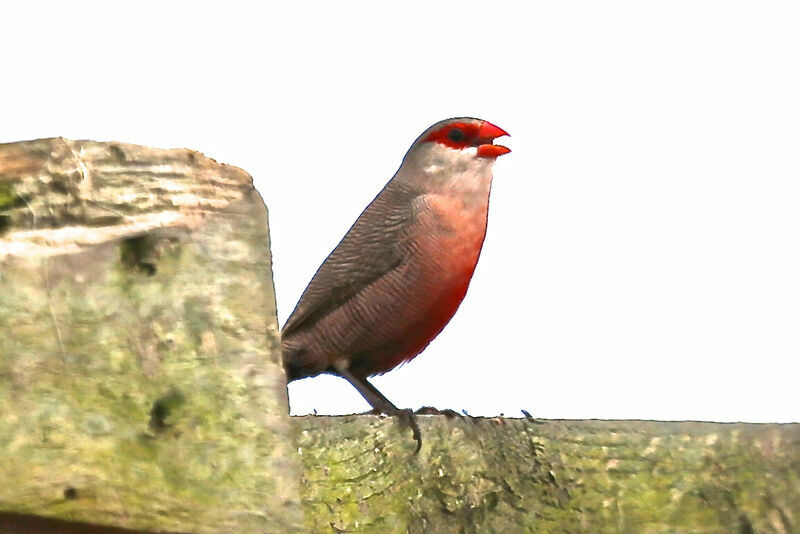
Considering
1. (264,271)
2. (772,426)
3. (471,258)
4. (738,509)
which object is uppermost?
(471,258)

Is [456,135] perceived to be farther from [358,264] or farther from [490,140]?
[358,264]

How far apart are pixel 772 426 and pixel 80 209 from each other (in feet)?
5.39

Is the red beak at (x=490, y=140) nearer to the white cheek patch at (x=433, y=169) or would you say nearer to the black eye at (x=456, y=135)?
the black eye at (x=456, y=135)

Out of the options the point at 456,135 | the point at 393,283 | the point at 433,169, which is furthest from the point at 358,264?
the point at 456,135

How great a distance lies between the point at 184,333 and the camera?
6.52ft

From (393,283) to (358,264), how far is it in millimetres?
226

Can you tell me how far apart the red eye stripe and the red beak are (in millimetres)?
40

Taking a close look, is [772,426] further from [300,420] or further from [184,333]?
[184,333]

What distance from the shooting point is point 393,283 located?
5906 mm

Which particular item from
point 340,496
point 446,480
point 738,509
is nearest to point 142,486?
point 340,496

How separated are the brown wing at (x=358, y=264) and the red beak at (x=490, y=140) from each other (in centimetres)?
42

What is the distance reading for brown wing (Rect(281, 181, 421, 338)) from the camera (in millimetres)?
5977

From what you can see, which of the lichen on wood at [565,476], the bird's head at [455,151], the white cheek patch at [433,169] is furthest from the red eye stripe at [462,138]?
the lichen on wood at [565,476]

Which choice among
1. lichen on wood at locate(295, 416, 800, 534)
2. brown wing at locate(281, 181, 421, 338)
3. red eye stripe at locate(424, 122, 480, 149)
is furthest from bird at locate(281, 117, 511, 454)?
lichen on wood at locate(295, 416, 800, 534)
